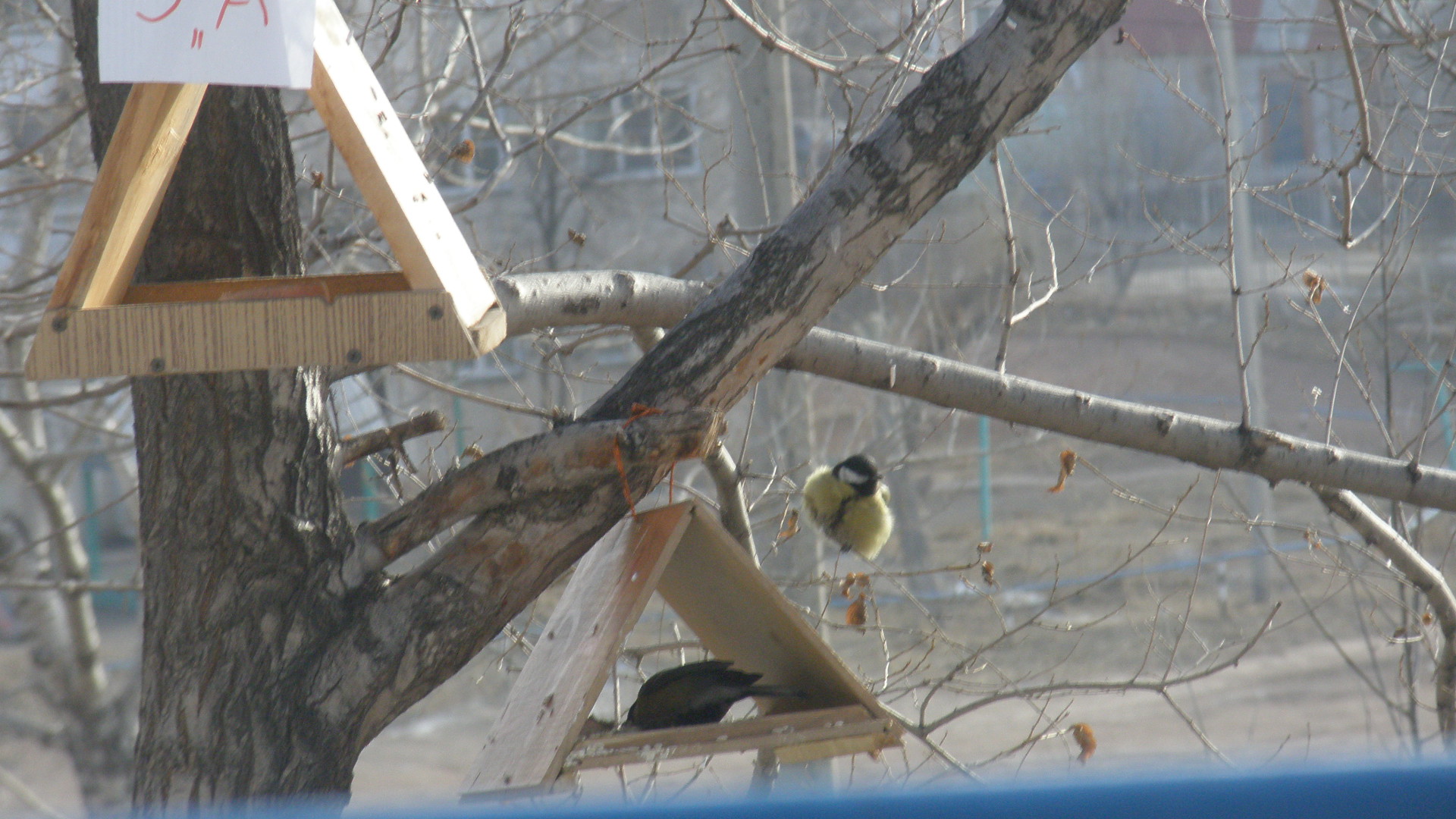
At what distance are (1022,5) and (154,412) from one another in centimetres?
146

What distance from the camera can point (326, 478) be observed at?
1.91 m

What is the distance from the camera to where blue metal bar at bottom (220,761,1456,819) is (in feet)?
2.42

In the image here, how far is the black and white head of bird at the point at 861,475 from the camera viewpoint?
362cm

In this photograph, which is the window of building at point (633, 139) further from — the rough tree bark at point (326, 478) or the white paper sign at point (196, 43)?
the white paper sign at point (196, 43)

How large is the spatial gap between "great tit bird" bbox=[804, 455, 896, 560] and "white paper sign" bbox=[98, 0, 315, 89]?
8.29ft

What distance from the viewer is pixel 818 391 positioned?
10.6m

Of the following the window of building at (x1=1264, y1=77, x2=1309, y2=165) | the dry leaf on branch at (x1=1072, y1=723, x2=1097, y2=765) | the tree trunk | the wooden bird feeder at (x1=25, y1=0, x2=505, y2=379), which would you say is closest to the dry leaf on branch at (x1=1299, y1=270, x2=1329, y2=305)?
the dry leaf on branch at (x1=1072, y1=723, x2=1097, y2=765)

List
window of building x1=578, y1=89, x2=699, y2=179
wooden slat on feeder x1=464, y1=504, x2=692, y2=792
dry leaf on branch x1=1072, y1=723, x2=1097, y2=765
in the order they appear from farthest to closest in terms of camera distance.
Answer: window of building x1=578, y1=89, x2=699, y2=179 < dry leaf on branch x1=1072, y1=723, x2=1097, y2=765 < wooden slat on feeder x1=464, y1=504, x2=692, y2=792

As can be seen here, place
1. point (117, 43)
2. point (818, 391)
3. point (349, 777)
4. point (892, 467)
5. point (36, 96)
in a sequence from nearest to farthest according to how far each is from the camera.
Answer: point (117, 43)
point (349, 777)
point (892, 467)
point (36, 96)
point (818, 391)

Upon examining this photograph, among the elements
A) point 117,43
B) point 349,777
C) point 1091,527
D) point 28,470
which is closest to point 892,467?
point 349,777

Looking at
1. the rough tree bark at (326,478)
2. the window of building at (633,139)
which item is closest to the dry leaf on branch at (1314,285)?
the rough tree bark at (326,478)

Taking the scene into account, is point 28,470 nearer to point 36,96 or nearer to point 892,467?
A: point 36,96

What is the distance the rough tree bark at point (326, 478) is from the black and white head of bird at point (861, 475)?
69.9 inches

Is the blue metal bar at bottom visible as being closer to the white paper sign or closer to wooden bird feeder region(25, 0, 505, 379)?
wooden bird feeder region(25, 0, 505, 379)
